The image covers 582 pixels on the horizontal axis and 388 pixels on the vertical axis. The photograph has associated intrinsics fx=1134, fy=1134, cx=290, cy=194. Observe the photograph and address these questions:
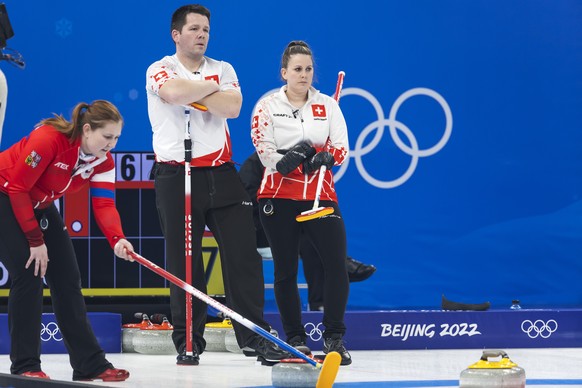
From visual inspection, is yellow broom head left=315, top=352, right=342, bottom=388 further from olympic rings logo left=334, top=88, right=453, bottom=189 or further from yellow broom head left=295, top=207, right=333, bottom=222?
olympic rings logo left=334, top=88, right=453, bottom=189

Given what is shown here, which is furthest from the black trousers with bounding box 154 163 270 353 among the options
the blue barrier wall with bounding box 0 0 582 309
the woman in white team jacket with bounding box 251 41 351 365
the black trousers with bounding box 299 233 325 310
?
the blue barrier wall with bounding box 0 0 582 309

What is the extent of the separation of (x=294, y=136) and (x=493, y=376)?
1.76 m

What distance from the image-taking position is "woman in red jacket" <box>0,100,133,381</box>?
4.27m

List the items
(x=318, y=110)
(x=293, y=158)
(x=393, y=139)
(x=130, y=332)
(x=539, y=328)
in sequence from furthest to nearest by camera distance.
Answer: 1. (x=393, y=139)
2. (x=539, y=328)
3. (x=130, y=332)
4. (x=318, y=110)
5. (x=293, y=158)

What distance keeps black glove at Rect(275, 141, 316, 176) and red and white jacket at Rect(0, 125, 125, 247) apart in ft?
3.24

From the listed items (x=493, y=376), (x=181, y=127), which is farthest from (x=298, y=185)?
(x=493, y=376)

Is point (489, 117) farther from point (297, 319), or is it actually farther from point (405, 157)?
point (297, 319)

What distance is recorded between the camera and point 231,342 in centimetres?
600

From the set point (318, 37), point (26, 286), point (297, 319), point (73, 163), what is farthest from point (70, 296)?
point (318, 37)

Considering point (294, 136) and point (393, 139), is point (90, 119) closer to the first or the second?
point (294, 136)

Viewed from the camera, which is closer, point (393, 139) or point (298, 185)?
point (298, 185)

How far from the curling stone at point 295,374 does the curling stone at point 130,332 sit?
189 centimetres

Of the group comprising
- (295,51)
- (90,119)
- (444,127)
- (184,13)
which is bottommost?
(444,127)

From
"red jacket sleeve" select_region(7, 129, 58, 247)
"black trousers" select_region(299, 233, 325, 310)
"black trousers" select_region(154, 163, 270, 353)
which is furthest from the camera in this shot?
"black trousers" select_region(299, 233, 325, 310)
